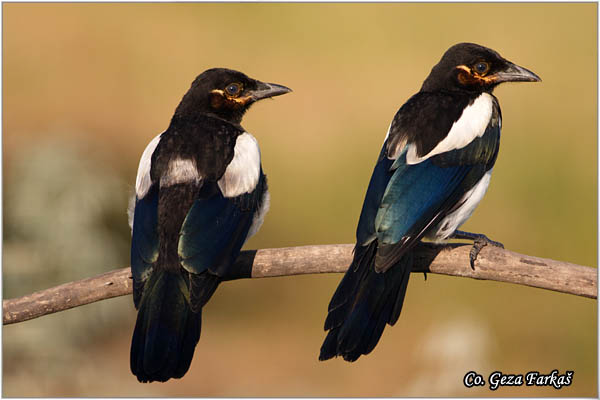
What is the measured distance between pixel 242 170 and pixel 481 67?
1036mm

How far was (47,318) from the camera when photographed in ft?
14.5

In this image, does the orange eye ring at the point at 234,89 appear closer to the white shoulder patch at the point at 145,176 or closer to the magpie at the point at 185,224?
the magpie at the point at 185,224

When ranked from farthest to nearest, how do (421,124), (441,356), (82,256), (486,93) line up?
(82,256)
(441,356)
(486,93)
(421,124)

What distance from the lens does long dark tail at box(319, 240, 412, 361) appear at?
2.74m

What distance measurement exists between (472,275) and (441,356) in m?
1.23

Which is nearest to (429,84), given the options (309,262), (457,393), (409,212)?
(409,212)

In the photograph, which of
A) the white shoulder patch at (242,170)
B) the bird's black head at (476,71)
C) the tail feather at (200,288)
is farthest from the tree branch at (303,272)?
the bird's black head at (476,71)

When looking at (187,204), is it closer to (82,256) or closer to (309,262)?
(309,262)

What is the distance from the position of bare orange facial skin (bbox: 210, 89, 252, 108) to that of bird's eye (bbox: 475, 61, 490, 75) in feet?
3.10

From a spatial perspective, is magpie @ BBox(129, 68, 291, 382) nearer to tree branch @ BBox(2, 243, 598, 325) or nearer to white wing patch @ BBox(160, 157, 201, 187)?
white wing patch @ BBox(160, 157, 201, 187)

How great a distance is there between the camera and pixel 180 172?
2.99 m

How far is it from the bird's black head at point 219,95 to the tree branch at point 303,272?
0.74 meters

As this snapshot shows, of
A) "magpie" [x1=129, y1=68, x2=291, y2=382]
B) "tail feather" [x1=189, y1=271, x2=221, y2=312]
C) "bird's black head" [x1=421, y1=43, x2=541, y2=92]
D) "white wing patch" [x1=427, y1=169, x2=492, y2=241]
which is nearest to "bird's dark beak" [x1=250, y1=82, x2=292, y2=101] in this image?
"magpie" [x1=129, y1=68, x2=291, y2=382]

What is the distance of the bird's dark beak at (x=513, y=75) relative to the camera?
3.33m
